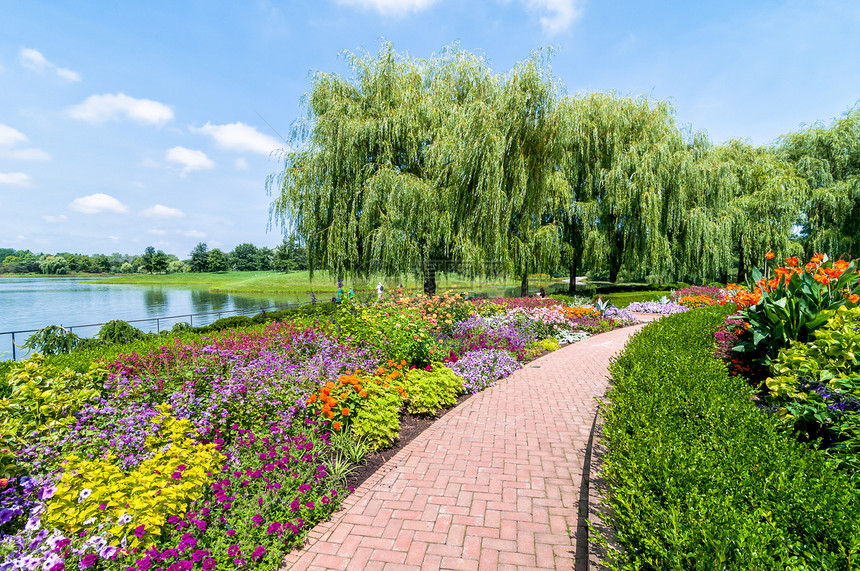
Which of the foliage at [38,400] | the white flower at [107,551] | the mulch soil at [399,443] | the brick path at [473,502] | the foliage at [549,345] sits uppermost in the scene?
the foliage at [38,400]

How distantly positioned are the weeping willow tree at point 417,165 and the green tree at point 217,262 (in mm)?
67387

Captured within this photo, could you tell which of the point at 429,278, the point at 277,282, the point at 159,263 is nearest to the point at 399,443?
the point at 429,278

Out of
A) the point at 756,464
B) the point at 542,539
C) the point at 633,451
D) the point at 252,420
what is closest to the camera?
the point at 756,464

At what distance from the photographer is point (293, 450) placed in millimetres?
3184

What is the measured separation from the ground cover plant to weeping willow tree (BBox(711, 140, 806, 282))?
18.9m

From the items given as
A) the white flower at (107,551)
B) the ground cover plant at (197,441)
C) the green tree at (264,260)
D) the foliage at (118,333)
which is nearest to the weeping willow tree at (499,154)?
the ground cover plant at (197,441)

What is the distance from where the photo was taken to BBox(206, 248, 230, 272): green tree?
69500 millimetres

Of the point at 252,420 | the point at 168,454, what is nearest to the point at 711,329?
the point at 252,420

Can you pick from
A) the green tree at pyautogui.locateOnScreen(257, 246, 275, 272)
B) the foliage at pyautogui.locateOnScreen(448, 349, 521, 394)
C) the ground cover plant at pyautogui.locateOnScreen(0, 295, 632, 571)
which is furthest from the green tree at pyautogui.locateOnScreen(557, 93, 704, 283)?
the green tree at pyautogui.locateOnScreen(257, 246, 275, 272)

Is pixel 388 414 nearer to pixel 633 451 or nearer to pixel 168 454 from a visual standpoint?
pixel 168 454

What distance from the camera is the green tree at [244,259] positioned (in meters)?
71.6

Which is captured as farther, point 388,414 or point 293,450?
point 388,414

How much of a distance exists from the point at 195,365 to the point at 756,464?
191 inches

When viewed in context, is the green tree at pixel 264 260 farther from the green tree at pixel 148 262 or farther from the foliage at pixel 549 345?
the foliage at pixel 549 345
